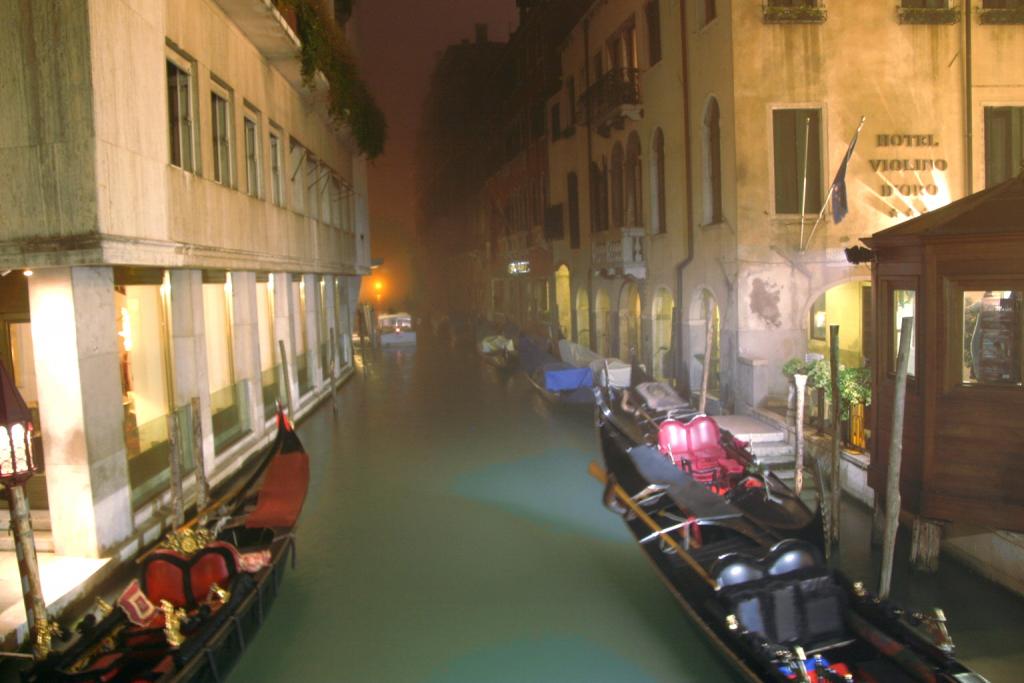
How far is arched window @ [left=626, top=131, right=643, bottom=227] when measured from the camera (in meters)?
18.4

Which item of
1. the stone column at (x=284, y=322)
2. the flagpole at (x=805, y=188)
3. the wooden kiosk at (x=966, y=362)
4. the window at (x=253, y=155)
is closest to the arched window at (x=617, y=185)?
the flagpole at (x=805, y=188)

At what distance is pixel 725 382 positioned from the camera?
45.6ft

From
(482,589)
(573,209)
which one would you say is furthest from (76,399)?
(573,209)

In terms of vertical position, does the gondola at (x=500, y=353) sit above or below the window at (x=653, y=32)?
below

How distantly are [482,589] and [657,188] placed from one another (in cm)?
1081

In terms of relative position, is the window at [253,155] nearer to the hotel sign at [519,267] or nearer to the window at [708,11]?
the window at [708,11]

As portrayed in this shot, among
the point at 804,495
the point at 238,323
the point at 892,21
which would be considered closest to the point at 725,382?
the point at 804,495

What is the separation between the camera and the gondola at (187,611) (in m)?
5.71

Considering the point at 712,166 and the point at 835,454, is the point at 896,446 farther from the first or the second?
the point at 712,166

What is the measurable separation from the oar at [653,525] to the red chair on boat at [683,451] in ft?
2.73

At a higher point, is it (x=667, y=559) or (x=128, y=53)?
(x=128, y=53)

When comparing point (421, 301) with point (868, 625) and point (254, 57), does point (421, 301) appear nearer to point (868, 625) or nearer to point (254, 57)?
point (254, 57)

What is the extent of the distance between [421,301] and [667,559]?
54602 millimetres

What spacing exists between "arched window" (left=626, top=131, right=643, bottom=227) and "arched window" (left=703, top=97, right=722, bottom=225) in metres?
3.66
